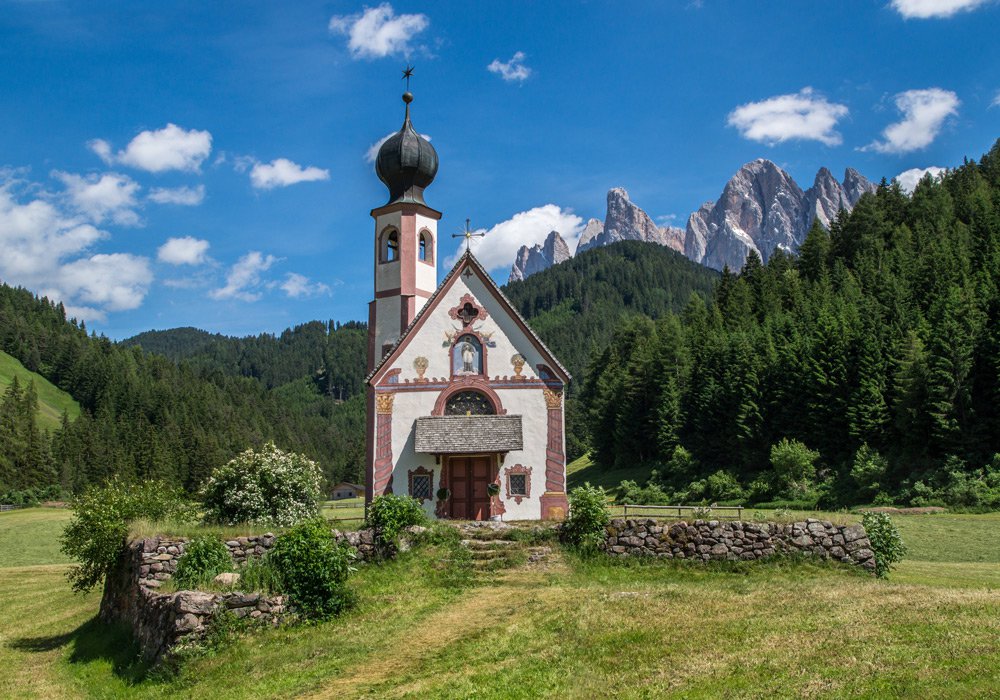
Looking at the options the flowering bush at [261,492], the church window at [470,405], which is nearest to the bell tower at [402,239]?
the church window at [470,405]

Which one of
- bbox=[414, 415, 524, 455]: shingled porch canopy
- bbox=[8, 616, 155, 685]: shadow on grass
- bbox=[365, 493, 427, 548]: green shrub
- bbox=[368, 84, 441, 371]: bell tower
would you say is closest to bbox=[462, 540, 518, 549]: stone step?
bbox=[365, 493, 427, 548]: green shrub

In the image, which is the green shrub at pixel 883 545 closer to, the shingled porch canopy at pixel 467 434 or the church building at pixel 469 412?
the church building at pixel 469 412

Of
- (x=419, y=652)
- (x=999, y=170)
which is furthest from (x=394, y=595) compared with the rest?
(x=999, y=170)

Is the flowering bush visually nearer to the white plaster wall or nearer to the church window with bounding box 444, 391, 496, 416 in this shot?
the church window with bounding box 444, 391, 496, 416

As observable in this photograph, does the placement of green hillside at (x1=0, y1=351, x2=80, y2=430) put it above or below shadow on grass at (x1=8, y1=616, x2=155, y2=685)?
above

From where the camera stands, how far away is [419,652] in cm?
1620

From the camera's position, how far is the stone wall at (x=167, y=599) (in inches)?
674

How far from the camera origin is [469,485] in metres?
33.0

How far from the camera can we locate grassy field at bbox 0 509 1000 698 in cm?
1305

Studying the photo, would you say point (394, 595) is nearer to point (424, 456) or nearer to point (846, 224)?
point (424, 456)

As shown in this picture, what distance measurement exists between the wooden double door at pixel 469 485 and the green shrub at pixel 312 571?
513 inches

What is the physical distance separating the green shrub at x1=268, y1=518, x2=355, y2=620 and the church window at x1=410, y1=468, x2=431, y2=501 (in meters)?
13.0

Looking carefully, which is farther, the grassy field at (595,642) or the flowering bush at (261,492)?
the flowering bush at (261,492)

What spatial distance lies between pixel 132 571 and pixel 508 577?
9.80 m
